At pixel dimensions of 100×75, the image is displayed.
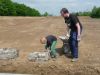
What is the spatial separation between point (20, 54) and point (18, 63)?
1091 mm

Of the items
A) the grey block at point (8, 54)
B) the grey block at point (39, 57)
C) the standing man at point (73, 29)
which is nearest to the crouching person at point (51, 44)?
the grey block at point (39, 57)

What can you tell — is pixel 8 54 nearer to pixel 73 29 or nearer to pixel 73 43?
pixel 73 43

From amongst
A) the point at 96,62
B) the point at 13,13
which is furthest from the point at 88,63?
the point at 13,13

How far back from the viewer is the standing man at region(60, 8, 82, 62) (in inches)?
475

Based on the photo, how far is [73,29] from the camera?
1230 cm

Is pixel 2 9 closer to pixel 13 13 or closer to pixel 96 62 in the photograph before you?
pixel 13 13

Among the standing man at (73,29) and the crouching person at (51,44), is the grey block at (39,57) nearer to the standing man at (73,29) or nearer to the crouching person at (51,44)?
the crouching person at (51,44)

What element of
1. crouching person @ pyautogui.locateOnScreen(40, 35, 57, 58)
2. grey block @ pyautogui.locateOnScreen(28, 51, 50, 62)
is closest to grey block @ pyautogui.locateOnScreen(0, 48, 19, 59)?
grey block @ pyautogui.locateOnScreen(28, 51, 50, 62)

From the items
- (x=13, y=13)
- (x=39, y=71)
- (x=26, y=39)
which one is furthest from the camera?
(x=13, y=13)

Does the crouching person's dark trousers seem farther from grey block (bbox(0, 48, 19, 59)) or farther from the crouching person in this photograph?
grey block (bbox(0, 48, 19, 59))

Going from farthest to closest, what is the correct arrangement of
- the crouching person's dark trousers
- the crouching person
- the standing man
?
the crouching person < the crouching person's dark trousers < the standing man

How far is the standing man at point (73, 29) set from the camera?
475 inches

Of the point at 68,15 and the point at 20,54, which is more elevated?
the point at 68,15

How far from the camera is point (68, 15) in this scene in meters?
12.1
